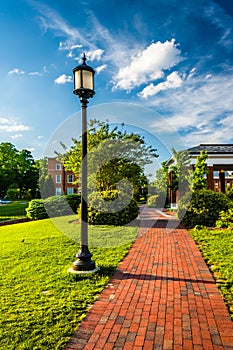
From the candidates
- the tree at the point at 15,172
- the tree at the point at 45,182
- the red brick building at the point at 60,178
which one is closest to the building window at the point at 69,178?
the red brick building at the point at 60,178

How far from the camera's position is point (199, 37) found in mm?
8906

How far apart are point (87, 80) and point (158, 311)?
14.4ft

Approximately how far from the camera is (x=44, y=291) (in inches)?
169

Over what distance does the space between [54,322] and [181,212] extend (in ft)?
29.0

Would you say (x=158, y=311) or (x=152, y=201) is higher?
(x=152, y=201)

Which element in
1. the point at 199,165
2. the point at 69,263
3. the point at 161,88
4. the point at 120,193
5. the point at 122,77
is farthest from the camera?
the point at 199,165

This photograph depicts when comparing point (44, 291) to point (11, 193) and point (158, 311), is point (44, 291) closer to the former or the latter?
point (158, 311)

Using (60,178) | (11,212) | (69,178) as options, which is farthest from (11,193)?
(11,212)

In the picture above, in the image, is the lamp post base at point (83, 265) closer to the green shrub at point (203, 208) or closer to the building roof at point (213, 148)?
the green shrub at point (203, 208)

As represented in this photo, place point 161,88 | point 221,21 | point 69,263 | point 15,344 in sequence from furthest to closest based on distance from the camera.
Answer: point 161,88 < point 221,21 < point 69,263 < point 15,344

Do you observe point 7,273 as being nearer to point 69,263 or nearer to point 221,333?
point 69,263

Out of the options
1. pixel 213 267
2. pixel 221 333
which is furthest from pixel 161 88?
pixel 221 333

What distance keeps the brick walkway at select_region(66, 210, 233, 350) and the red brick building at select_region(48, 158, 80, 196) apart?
110 ft

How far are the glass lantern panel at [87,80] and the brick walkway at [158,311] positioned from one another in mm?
3802
